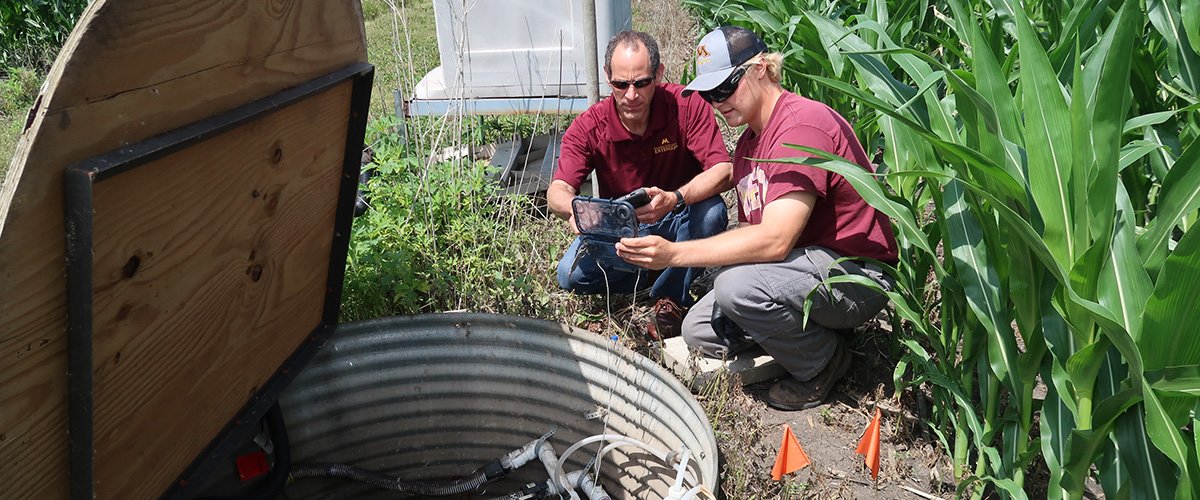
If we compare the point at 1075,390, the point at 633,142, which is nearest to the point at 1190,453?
the point at 1075,390

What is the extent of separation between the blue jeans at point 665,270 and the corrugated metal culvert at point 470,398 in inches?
20.6

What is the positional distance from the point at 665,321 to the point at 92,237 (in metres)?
2.08

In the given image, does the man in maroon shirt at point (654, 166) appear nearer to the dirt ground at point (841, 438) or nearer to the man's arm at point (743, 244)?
the dirt ground at point (841, 438)

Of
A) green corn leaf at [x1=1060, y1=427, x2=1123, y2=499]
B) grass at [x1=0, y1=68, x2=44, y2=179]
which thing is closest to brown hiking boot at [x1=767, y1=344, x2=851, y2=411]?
green corn leaf at [x1=1060, y1=427, x2=1123, y2=499]

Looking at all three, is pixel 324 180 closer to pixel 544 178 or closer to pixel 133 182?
pixel 133 182

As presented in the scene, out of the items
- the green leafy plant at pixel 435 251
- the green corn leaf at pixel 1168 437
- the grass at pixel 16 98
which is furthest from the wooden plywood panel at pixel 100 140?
the grass at pixel 16 98

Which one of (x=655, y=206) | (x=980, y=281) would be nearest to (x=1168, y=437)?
(x=980, y=281)

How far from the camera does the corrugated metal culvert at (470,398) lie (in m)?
2.32

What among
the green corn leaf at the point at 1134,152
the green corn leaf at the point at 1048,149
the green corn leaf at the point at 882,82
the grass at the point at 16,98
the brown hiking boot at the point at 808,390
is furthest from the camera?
the grass at the point at 16,98

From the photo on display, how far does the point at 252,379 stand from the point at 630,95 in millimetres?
1458

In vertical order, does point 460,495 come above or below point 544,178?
below

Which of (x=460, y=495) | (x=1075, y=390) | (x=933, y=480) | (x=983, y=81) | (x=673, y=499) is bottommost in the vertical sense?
(x=460, y=495)

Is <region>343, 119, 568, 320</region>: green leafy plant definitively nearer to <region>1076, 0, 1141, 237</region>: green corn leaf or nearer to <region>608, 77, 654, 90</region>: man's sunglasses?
<region>608, 77, 654, 90</region>: man's sunglasses

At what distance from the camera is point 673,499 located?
175 centimetres
